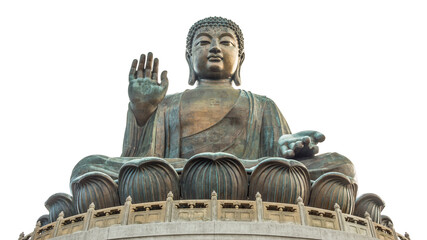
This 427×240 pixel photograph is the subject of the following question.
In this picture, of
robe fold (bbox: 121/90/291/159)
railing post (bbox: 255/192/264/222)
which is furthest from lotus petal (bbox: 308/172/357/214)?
robe fold (bbox: 121/90/291/159)

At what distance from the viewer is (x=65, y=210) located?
377 inches

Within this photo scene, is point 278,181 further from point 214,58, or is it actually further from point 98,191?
point 214,58

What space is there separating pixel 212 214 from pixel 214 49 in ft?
16.5

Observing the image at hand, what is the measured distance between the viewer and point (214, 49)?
12266mm

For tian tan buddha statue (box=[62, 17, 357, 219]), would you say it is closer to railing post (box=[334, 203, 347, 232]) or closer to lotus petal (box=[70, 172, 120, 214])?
lotus petal (box=[70, 172, 120, 214])

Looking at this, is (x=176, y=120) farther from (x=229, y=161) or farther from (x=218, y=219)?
(x=218, y=219)

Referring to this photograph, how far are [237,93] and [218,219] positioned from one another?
4.57 meters

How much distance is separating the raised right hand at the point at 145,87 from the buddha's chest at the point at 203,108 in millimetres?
794

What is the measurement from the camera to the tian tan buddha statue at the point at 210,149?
28.4ft

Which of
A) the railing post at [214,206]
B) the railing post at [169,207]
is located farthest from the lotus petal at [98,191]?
the railing post at [214,206]

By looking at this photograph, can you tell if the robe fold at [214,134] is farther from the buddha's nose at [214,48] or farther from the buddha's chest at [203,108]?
the buddha's nose at [214,48]

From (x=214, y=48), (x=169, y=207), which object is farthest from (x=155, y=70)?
(x=169, y=207)

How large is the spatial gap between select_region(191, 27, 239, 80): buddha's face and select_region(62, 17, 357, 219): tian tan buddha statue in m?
0.02

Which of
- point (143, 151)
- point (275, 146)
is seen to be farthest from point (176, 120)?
point (275, 146)
